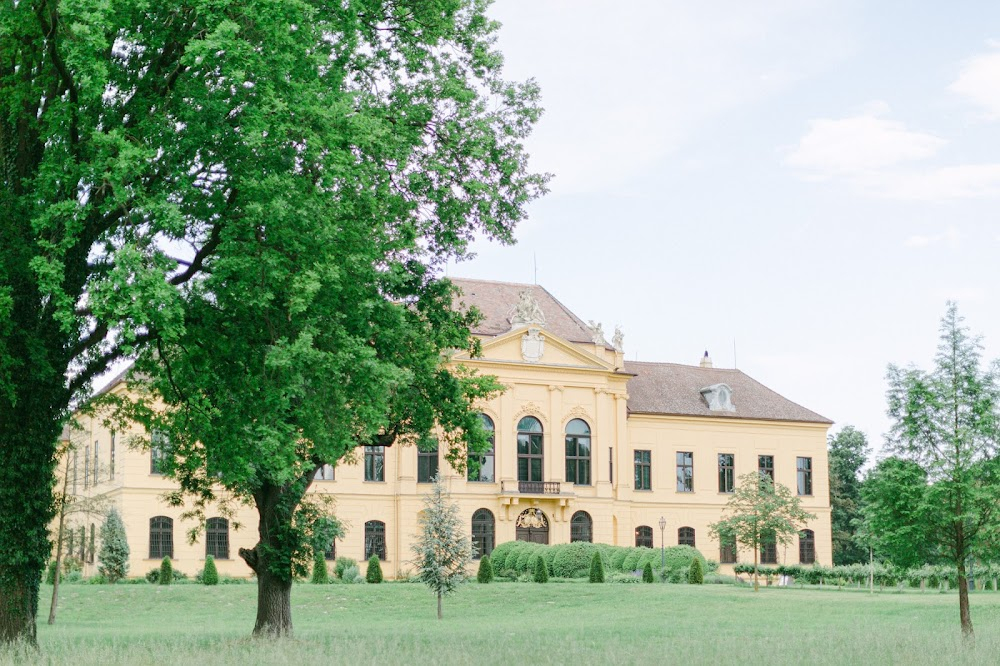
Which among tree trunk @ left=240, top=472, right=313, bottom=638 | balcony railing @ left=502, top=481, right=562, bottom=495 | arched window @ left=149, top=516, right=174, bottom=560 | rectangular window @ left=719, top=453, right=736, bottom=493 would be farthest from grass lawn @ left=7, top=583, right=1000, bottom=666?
rectangular window @ left=719, top=453, right=736, bottom=493

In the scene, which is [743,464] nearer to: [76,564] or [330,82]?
[76,564]

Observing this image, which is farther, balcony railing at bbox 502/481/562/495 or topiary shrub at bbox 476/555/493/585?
balcony railing at bbox 502/481/562/495

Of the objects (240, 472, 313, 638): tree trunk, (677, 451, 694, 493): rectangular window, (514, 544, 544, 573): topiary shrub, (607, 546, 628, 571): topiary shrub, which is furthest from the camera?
(677, 451, 694, 493): rectangular window

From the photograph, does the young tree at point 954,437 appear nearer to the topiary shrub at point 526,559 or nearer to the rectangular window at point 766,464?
the topiary shrub at point 526,559

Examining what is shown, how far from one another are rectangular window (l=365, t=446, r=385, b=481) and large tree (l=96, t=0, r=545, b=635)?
2971cm

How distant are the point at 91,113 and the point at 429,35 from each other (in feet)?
19.9

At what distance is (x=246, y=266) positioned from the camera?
15406 mm

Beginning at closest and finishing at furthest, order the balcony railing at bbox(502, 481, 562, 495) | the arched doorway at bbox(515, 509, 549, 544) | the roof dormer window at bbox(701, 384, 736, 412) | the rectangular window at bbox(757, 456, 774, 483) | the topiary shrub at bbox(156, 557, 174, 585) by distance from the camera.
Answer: the topiary shrub at bbox(156, 557, 174, 585) → the balcony railing at bbox(502, 481, 562, 495) → the arched doorway at bbox(515, 509, 549, 544) → the rectangular window at bbox(757, 456, 774, 483) → the roof dormer window at bbox(701, 384, 736, 412)

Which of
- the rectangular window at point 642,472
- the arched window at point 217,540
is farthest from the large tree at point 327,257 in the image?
the rectangular window at point 642,472

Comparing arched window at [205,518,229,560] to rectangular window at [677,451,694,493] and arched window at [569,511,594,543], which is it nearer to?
arched window at [569,511,594,543]

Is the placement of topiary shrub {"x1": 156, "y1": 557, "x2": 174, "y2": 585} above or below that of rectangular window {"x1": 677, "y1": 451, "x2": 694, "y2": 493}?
below

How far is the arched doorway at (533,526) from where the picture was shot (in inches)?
2061

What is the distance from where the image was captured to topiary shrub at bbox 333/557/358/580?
48.0 meters

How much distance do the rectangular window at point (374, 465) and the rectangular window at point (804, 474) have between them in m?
22.4
